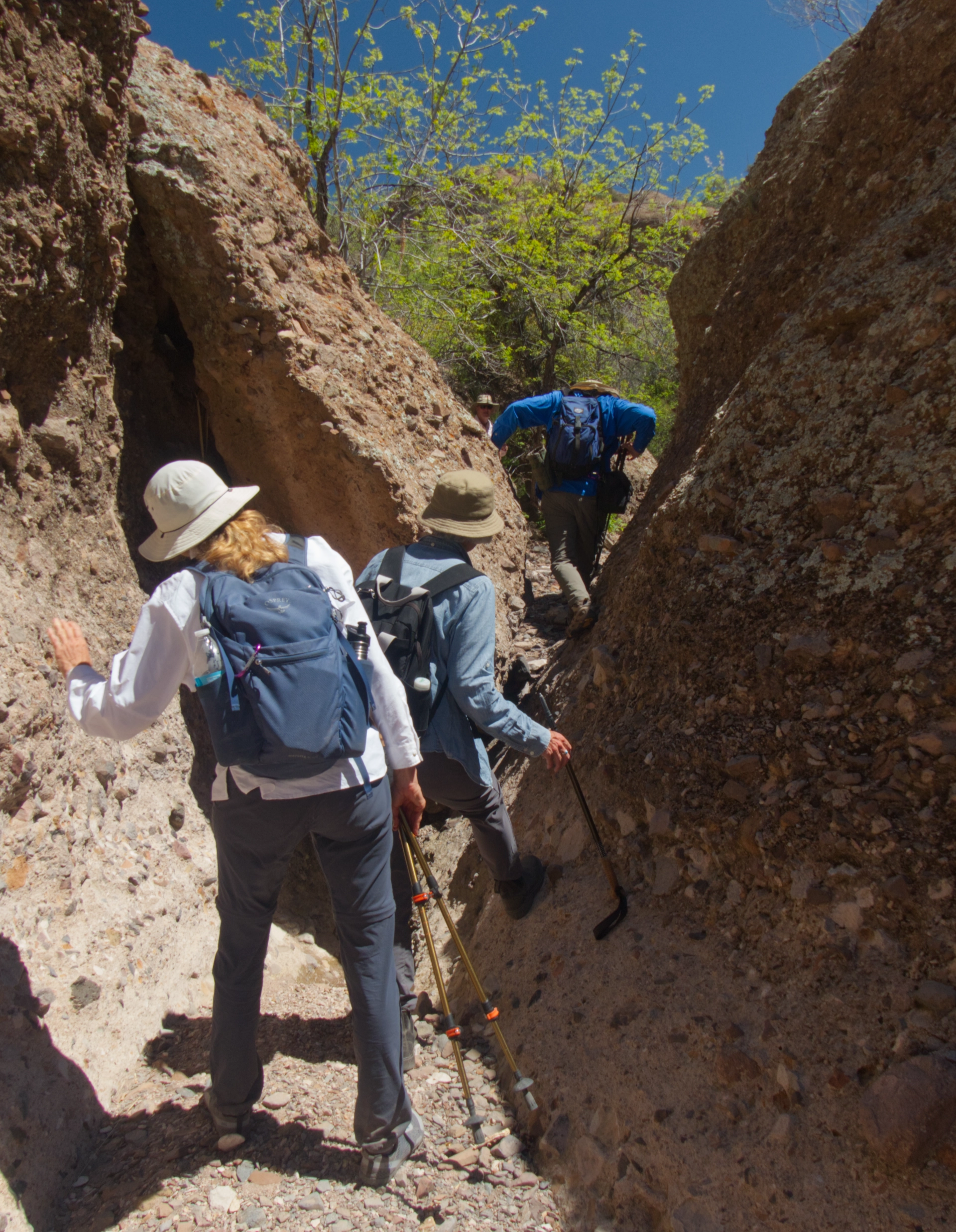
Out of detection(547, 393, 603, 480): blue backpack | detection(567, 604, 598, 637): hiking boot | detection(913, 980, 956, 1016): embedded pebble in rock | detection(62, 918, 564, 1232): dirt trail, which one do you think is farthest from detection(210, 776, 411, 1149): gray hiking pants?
detection(547, 393, 603, 480): blue backpack

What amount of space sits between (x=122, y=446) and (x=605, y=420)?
3.02 m

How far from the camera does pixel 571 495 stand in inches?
211

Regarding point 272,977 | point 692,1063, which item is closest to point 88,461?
point 272,977

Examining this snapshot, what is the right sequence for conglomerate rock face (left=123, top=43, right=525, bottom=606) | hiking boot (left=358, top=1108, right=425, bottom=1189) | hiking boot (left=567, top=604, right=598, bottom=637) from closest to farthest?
hiking boot (left=358, top=1108, right=425, bottom=1189)
conglomerate rock face (left=123, top=43, right=525, bottom=606)
hiking boot (left=567, top=604, right=598, bottom=637)

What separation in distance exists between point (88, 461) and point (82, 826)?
5.52 feet

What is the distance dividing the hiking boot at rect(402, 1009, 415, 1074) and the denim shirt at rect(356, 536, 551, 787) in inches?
39.2

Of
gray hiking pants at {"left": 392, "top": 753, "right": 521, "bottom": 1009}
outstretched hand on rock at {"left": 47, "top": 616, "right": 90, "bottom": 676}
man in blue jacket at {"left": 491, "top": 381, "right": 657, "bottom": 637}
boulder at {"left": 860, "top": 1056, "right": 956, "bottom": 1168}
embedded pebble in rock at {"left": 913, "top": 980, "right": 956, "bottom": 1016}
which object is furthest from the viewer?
man in blue jacket at {"left": 491, "top": 381, "right": 657, "bottom": 637}

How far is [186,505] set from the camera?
7.52ft

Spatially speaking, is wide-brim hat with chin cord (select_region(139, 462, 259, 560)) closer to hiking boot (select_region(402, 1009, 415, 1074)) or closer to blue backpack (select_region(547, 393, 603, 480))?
hiking boot (select_region(402, 1009, 415, 1074))

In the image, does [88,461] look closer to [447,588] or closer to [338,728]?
[447,588]

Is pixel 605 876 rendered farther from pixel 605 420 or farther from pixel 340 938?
pixel 605 420

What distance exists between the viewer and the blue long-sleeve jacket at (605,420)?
5.31 m

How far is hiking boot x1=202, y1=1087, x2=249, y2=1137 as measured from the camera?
2498 mm

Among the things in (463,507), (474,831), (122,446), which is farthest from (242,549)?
(122,446)
